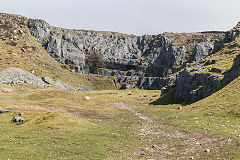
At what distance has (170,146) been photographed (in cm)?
2144

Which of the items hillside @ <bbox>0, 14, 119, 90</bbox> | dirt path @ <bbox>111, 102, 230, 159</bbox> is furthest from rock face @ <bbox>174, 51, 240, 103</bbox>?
hillside @ <bbox>0, 14, 119, 90</bbox>

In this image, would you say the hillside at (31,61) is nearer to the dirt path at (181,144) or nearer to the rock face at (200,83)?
the rock face at (200,83)

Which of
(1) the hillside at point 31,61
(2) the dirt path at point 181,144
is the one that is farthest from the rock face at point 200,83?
(1) the hillside at point 31,61

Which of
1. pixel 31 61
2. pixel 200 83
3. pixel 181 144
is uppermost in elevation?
pixel 200 83

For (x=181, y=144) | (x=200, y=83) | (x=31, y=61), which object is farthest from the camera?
(x=31, y=61)

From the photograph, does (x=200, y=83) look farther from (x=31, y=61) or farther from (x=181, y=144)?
(x=31, y=61)

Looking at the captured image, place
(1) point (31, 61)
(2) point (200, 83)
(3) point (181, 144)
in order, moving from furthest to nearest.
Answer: (1) point (31, 61) < (2) point (200, 83) < (3) point (181, 144)

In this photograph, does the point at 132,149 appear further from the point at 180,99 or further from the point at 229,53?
the point at 229,53

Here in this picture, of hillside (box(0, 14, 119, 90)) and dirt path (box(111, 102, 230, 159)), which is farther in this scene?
hillside (box(0, 14, 119, 90))

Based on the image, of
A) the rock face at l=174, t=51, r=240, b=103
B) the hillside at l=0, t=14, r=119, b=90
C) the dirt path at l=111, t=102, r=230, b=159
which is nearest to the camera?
the dirt path at l=111, t=102, r=230, b=159

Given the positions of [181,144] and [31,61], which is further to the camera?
[31,61]

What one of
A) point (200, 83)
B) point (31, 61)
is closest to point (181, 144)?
point (200, 83)

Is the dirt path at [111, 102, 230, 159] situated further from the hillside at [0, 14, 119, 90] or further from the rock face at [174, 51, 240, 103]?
the hillside at [0, 14, 119, 90]

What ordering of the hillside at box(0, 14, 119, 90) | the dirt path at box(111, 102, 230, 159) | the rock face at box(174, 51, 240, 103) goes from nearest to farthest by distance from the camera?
1. the dirt path at box(111, 102, 230, 159)
2. the rock face at box(174, 51, 240, 103)
3. the hillside at box(0, 14, 119, 90)
